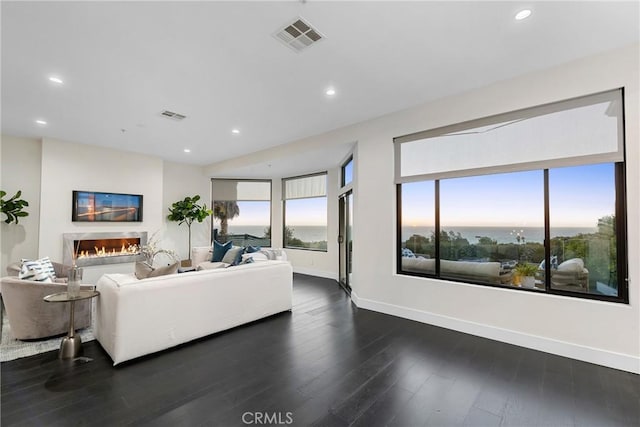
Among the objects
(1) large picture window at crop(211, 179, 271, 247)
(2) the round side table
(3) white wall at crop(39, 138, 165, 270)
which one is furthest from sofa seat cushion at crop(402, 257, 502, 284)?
(3) white wall at crop(39, 138, 165, 270)

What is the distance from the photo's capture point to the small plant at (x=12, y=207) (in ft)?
15.9

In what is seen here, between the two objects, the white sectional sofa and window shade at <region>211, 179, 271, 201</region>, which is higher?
window shade at <region>211, 179, 271, 201</region>

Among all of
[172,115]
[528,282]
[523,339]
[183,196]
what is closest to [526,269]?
[528,282]

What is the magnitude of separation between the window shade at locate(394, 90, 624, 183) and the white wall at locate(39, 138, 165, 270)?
617 centimetres

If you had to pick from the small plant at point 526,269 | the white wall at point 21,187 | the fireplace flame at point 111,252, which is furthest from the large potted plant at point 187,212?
the small plant at point 526,269

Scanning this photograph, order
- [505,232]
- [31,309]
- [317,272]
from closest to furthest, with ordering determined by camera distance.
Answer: [31,309] < [505,232] < [317,272]

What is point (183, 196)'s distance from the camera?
781cm

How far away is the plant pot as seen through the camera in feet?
10.5

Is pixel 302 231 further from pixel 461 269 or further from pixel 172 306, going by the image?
pixel 172 306

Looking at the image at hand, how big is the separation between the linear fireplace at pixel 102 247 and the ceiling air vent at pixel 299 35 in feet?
20.2

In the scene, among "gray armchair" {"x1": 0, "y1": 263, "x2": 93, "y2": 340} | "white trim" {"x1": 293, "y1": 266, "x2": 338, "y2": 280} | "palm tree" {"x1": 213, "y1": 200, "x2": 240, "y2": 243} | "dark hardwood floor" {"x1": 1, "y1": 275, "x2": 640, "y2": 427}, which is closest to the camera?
"dark hardwood floor" {"x1": 1, "y1": 275, "x2": 640, "y2": 427}

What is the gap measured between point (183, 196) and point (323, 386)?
7.07 m

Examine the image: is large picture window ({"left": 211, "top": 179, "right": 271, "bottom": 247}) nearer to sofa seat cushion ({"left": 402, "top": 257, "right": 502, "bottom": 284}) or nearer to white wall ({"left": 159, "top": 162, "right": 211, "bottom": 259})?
white wall ({"left": 159, "top": 162, "right": 211, "bottom": 259})

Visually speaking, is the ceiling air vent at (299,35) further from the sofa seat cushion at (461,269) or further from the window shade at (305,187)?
the window shade at (305,187)
